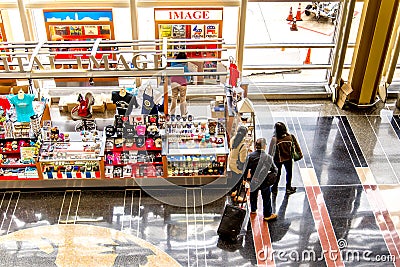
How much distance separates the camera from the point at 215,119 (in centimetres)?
970

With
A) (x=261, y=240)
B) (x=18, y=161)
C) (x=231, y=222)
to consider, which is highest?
(x=18, y=161)

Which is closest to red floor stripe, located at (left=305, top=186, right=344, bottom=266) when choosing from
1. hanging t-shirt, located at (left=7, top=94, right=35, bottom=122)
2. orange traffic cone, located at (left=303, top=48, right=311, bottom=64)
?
orange traffic cone, located at (left=303, top=48, right=311, bottom=64)

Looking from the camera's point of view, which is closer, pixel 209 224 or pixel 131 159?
pixel 209 224

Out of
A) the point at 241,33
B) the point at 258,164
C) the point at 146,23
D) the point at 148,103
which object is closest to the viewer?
the point at 258,164

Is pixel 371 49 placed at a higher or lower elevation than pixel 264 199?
higher

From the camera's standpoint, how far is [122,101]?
988 centimetres

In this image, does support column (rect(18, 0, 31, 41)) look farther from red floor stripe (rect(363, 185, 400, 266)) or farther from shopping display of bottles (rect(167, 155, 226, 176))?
red floor stripe (rect(363, 185, 400, 266))

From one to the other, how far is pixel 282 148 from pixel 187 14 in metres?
3.64

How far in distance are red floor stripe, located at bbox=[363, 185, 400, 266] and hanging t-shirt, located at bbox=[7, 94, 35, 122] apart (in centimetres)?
593

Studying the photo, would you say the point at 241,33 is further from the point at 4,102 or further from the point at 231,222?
the point at 4,102

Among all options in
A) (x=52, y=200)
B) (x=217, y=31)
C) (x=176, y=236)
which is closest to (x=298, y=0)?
(x=217, y=31)

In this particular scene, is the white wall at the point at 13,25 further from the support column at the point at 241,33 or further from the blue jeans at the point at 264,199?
the blue jeans at the point at 264,199

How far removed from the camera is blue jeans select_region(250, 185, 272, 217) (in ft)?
28.0

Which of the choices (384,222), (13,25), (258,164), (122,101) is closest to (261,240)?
(258,164)
